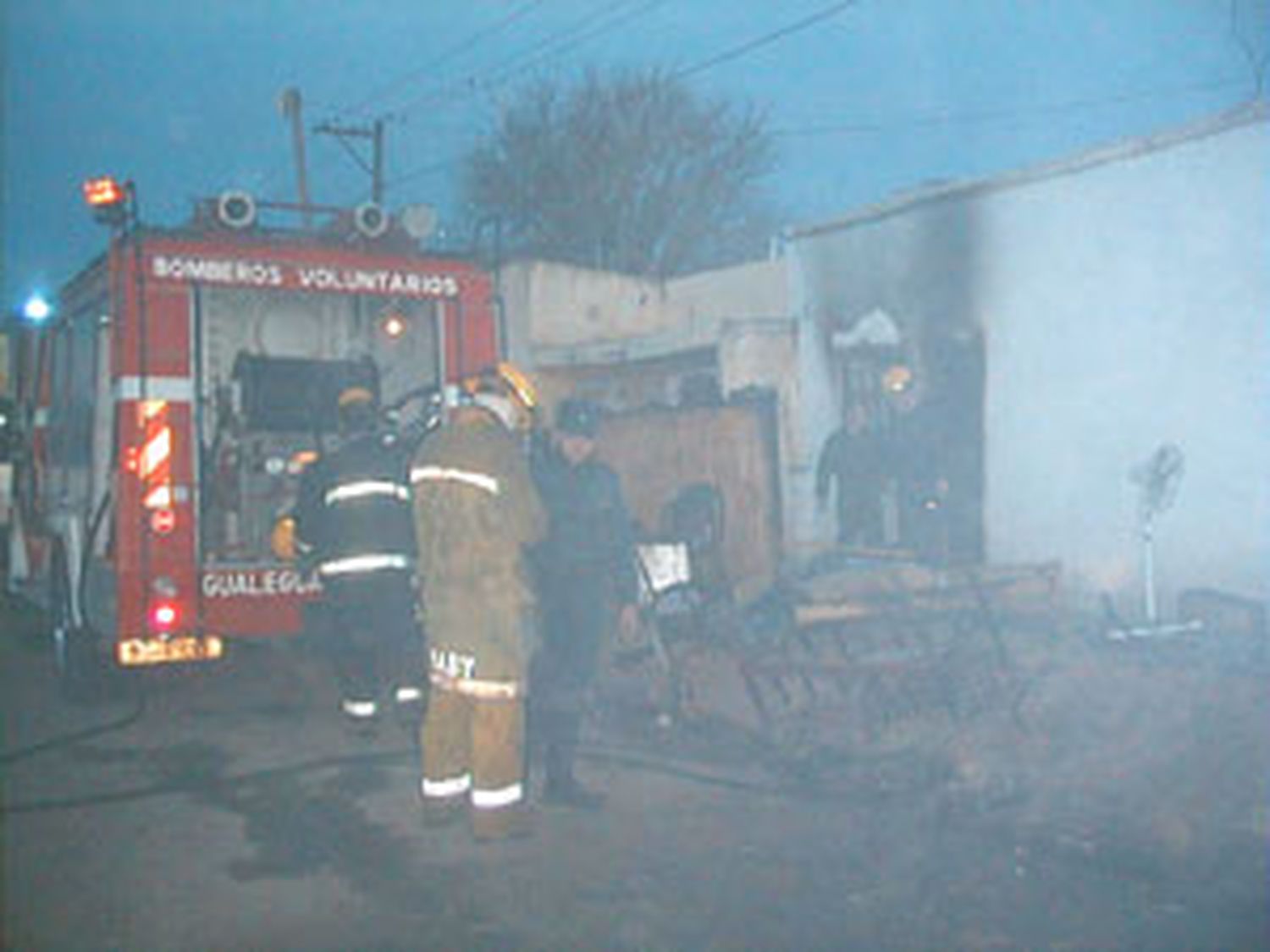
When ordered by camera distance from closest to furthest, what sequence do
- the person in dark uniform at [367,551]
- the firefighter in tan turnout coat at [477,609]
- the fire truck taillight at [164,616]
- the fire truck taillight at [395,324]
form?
the firefighter in tan turnout coat at [477,609]
the person in dark uniform at [367,551]
the fire truck taillight at [164,616]
the fire truck taillight at [395,324]

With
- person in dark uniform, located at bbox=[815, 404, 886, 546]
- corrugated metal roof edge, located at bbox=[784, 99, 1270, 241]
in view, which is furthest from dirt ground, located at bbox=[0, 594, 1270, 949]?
corrugated metal roof edge, located at bbox=[784, 99, 1270, 241]

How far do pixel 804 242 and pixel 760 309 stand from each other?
289 inches

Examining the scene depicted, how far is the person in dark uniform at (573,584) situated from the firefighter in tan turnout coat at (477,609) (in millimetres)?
512

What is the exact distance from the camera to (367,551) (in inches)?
282

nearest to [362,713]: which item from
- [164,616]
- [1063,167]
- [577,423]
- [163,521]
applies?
[164,616]

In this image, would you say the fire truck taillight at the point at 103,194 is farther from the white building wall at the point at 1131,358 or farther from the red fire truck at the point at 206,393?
the white building wall at the point at 1131,358

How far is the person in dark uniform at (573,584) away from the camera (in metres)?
6.52

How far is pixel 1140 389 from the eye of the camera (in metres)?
10.5

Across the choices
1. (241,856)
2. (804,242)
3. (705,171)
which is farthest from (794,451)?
(705,171)

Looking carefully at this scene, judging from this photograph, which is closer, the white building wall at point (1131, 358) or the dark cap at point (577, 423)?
the dark cap at point (577, 423)

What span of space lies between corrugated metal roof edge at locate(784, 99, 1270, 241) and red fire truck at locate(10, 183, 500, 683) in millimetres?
4595

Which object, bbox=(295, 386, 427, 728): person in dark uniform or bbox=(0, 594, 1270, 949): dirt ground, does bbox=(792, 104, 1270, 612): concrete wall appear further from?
bbox=(295, 386, 427, 728): person in dark uniform

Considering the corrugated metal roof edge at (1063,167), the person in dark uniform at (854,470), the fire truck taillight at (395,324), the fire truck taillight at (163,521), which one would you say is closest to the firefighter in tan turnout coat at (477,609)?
the fire truck taillight at (163,521)

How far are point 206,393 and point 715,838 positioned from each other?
553 cm
